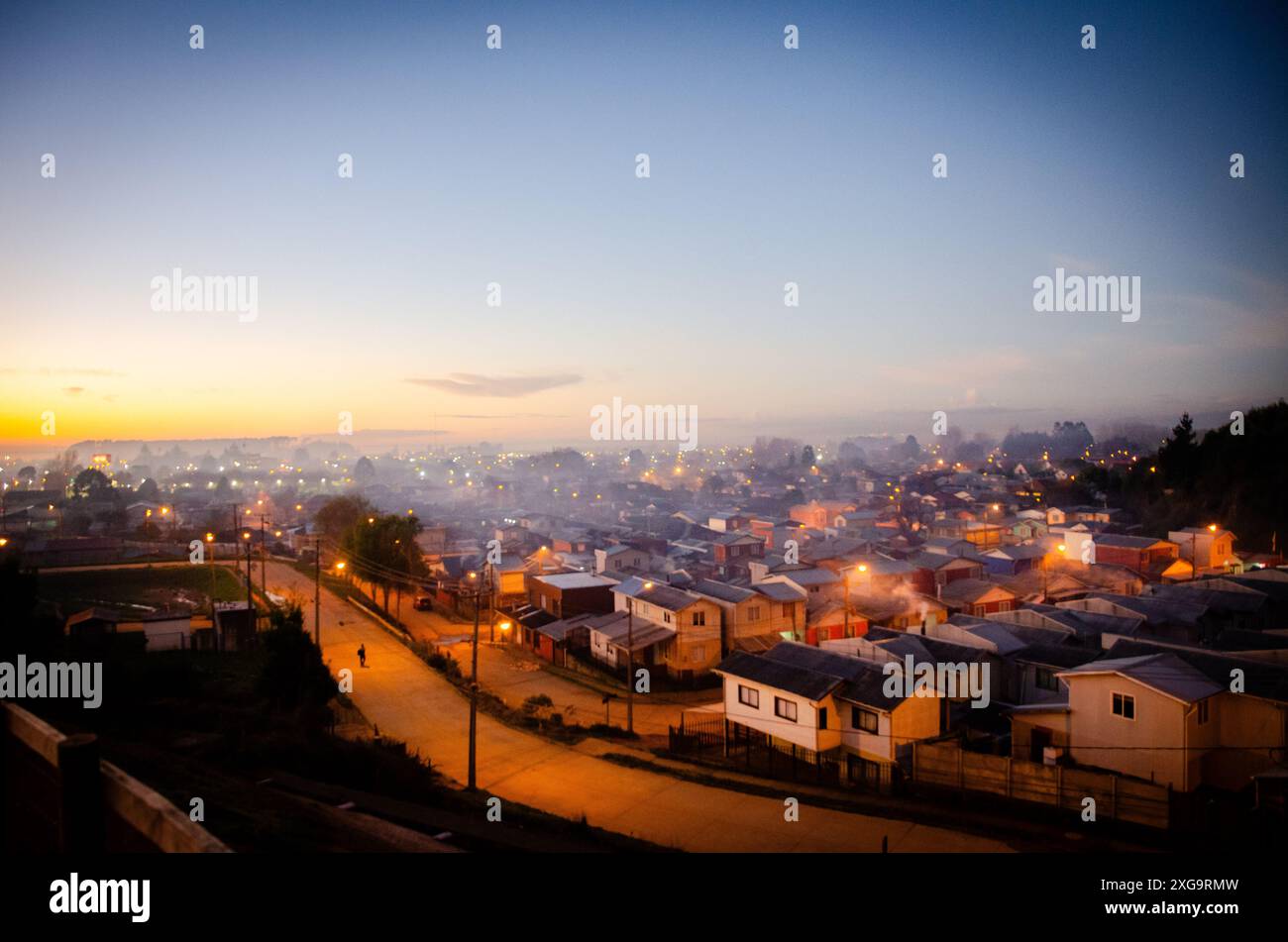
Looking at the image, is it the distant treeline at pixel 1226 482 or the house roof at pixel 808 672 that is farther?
the distant treeline at pixel 1226 482

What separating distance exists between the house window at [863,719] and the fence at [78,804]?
12.9 metres

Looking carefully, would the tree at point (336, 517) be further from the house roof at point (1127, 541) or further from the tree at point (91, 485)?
the house roof at point (1127, 541)

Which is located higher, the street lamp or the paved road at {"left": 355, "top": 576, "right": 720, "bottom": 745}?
the street lamp

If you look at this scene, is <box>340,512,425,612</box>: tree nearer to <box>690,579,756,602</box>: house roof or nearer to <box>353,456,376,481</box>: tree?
<box>690,579,756,602</box>: house roof

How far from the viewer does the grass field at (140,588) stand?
1037 inches

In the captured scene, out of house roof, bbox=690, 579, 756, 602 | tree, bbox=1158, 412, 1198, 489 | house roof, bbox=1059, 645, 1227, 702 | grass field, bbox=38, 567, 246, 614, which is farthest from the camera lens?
tree, bbox=1158, 412, 1198, 489

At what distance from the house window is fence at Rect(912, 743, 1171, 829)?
86 cm

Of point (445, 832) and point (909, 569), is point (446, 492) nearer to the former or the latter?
point (909, 569)

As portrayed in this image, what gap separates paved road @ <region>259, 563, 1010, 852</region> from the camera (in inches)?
423

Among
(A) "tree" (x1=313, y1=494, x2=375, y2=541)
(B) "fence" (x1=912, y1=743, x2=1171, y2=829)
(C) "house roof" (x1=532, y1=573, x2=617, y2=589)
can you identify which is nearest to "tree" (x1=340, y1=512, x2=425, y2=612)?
(C) "house roof" (x1=532, y1=573, x2=617, y2=589)

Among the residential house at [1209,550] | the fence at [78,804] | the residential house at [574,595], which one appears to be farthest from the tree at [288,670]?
the residential house at [1209,550]

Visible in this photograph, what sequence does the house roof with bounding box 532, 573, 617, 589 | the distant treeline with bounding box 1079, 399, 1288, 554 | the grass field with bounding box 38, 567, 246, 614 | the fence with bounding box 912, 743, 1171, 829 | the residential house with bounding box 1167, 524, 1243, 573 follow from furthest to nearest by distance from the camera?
the distant treeline with bounding box 1079, 399, 1288, 554
the residential house with bounding box 1167, 524, 1243, 573
the house roof with bounding box 532, 573, 617, 589
the grass field with bounding box 38, 567, 246, 614
the fence with bounding box 912, 743, 1171, 829
